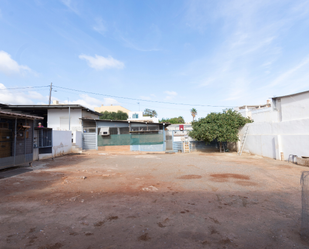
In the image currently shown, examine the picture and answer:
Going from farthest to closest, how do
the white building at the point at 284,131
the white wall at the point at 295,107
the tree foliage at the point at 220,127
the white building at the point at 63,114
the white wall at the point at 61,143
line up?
1. the white building at the point at 63,114
2. the tree foliage at the point at 220,127
3. the white wall at the point at 61,143
4. the white wall at the point at 295,107
5. the white building at the point at 284,131

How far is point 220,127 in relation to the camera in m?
17.0

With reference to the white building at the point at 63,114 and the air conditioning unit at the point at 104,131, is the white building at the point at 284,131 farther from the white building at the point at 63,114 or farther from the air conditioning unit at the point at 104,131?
the white building at the point at 63,114

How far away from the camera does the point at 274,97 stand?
15.1 meters

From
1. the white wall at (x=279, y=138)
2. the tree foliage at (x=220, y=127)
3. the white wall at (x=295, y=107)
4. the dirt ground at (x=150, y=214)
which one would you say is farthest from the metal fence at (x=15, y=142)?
the white wall at (x=295, y=107)

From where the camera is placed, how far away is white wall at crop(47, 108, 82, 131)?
21438 mm

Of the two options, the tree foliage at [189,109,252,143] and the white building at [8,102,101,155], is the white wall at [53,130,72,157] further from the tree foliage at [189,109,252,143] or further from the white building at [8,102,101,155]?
the tree foliage at [189,109,252,143]

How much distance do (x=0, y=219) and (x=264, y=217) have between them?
18.3ft

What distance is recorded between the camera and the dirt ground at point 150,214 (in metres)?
2.98

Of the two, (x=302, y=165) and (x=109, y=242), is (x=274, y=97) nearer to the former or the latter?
(x=302, y=165)

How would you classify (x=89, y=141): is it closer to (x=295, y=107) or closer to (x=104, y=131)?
(x=104, y=131)

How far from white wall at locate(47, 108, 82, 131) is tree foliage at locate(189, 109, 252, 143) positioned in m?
13.7

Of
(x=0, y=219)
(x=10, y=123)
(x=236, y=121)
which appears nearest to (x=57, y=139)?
(x=10, y=123)

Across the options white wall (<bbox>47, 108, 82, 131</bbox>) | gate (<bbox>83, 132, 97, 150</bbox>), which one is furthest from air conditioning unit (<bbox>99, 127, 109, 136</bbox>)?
white wall (<bbox>47, 108, 82, 131</bbox>)

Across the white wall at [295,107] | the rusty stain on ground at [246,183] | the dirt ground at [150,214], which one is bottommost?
the rusty stain on ground at [246,183]
